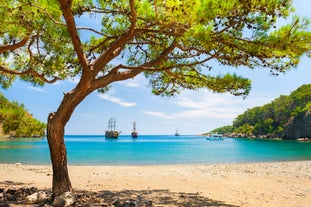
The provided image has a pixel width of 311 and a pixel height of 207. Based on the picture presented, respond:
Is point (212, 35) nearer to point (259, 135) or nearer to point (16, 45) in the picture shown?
point (16, 45)

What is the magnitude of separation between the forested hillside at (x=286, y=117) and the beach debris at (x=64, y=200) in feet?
252

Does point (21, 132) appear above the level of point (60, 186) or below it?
above

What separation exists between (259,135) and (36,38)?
4225 inches

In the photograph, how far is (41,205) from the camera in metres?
6.17

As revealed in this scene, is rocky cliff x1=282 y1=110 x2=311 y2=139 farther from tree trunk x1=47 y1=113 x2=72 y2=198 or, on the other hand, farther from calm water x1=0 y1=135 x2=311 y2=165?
tree trunk x1=47 y1=113 x2=72 y2=198

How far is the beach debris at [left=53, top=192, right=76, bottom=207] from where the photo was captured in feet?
19.7

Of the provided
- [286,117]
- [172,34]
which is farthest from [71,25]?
[286,117]

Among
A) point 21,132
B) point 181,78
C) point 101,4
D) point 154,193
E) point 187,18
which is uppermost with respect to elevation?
point 101,4

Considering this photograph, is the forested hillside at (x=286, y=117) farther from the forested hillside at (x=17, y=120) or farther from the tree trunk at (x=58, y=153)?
the tree trunk at (x=58, y=153)

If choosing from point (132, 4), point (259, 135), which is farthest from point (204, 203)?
point (259, 135)

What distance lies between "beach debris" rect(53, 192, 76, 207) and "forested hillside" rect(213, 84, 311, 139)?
252 ft

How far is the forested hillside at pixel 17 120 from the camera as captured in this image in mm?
8773

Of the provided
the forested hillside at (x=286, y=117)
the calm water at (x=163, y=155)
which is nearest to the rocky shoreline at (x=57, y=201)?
the calm water at (x=163, y=155)

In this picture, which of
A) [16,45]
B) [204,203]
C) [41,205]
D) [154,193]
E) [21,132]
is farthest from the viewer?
[21,132]
